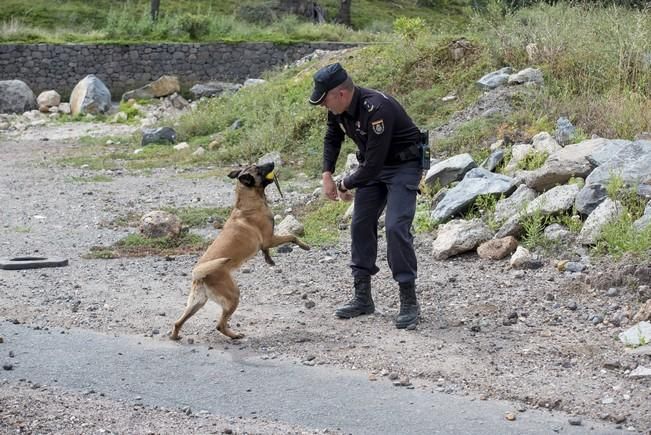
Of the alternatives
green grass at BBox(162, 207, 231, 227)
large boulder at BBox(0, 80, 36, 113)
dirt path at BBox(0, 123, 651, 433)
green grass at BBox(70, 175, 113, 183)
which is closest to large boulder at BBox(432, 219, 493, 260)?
dirt path at BBox(0, 123, 651, 433)

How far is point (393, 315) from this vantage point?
792 centimetres

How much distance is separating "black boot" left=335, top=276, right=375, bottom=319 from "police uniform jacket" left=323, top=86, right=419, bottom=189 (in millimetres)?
841

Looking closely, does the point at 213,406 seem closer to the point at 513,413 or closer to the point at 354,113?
the point at 513,413

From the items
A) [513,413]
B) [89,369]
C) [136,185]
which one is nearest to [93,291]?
[89,369]

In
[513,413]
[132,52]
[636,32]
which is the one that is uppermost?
[636,32]

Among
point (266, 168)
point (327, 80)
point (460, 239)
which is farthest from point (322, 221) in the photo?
point (327, 80)

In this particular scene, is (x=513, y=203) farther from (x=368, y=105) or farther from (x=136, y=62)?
(x=136, y=62)

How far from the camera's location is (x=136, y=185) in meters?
15.8

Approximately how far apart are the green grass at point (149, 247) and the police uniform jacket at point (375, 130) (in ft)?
12.4

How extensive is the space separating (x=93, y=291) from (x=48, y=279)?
2.46 feet

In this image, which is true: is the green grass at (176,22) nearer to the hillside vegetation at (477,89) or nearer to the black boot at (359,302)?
the hillside vegetation at (477,89)

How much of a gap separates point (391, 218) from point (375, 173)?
35 cm

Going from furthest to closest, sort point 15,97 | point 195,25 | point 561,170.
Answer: point 195,25
point 15,97
point 561,170

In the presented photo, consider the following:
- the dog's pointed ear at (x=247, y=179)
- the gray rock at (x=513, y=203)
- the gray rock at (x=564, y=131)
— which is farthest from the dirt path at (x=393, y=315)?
the gray rock at (x=564, y=131)
